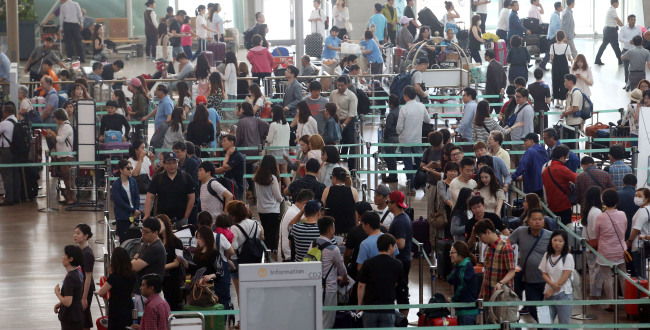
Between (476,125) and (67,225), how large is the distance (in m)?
5.92

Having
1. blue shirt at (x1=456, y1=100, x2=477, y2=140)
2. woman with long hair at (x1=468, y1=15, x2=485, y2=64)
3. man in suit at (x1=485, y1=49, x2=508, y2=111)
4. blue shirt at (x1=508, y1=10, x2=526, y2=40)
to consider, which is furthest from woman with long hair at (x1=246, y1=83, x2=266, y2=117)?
blue shirt at (x1=508, y1=10, x2=526, y2=40)

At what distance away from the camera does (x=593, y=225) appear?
11.6m

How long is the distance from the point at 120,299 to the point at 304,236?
198 centimetres

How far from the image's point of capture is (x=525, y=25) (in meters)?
29.2

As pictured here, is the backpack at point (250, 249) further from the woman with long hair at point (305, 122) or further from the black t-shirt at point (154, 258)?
the woman with long hair at point (305, 122)

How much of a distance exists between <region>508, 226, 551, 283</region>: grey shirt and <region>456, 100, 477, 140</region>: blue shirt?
585 centimetres

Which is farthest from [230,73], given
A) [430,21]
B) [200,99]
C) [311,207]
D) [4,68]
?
[430,21]

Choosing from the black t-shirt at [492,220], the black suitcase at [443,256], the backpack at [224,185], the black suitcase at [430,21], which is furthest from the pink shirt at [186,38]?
the black t-shirt at [492,220]

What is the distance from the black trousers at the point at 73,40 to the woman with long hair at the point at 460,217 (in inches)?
794

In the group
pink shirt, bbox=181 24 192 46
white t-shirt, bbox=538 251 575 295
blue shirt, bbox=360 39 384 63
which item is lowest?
white t-shirt, bbox=538 251 575 295

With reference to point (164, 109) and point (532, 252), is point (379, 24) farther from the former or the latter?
point (532, 252)

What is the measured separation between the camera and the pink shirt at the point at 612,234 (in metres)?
11.3

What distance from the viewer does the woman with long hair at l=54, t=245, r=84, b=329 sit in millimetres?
9727

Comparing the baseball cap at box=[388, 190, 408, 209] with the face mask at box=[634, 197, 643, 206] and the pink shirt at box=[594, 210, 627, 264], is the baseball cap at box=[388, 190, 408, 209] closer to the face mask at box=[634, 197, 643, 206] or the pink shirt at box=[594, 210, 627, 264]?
the pink shirt at box=[594, 210, 627, 264]
